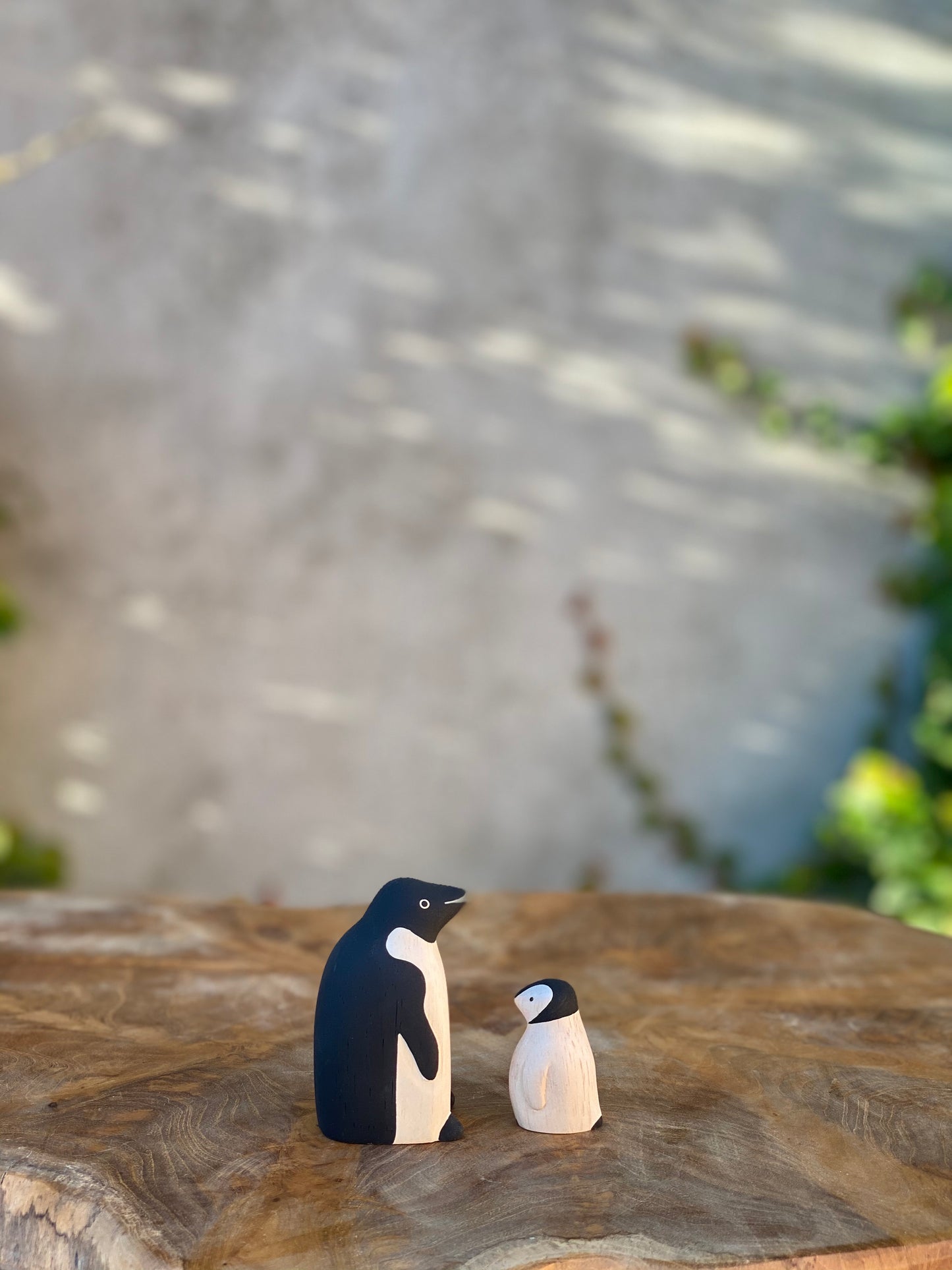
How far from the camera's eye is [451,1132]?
919mm

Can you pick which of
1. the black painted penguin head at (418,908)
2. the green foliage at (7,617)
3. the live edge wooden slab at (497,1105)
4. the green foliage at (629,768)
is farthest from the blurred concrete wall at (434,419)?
the black painted penguin head at (418,908)

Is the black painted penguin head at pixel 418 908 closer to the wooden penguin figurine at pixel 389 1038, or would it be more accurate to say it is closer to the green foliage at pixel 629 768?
the wooden penguin figurine at pixel 389 1038

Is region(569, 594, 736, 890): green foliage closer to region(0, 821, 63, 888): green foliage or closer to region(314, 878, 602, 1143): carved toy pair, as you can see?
region(0, 821, 63, 888): green foliage

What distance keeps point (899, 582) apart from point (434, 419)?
1.42 meters

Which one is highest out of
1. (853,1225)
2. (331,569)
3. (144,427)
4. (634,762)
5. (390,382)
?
(853,1225)

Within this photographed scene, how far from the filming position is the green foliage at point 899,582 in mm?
2865

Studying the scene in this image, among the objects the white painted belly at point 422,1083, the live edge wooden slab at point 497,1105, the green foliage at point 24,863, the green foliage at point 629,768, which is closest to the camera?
the live edge wooden slab at point 497,1105

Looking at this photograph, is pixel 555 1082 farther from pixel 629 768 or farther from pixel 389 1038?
pixel 629 768

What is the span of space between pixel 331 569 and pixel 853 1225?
232 centimetres

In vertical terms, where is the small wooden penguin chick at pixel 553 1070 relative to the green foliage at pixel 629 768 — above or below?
above

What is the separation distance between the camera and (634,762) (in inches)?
122

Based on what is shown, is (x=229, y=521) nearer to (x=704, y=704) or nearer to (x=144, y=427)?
(x=144, y=427)

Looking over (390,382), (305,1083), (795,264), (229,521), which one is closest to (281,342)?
(390,382)

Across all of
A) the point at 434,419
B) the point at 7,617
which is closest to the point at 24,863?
the point at 7,617
